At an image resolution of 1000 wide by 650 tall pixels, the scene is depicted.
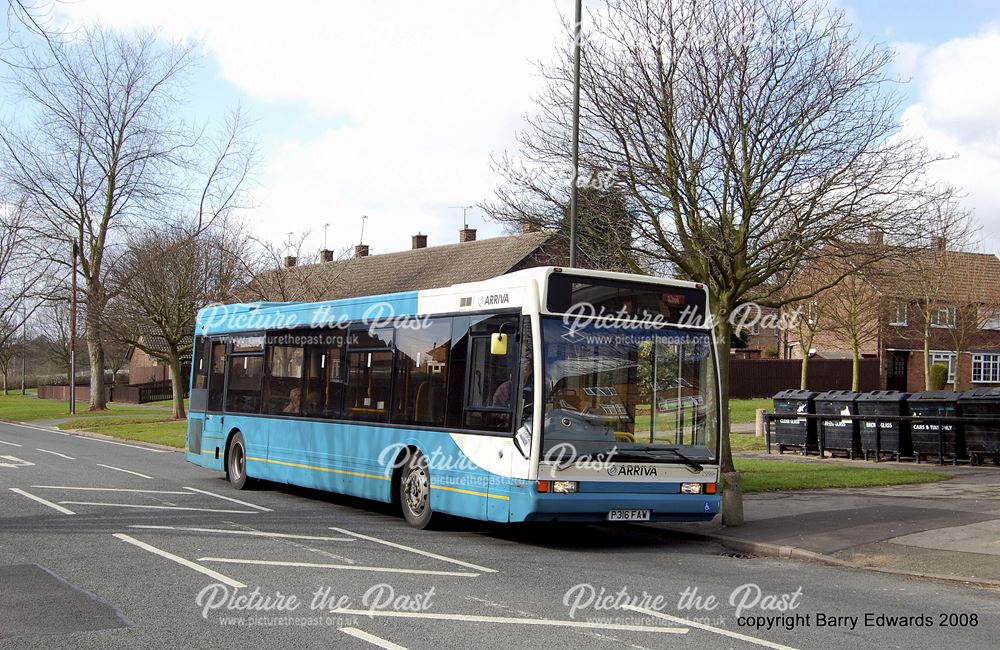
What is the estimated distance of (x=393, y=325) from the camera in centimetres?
1280

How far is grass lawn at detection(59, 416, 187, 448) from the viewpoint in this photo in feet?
94.0

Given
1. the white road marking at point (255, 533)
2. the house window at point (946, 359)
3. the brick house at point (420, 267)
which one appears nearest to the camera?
the white road marking at point (255, 533)

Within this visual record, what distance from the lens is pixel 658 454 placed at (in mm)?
10570

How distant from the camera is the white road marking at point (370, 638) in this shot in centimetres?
621

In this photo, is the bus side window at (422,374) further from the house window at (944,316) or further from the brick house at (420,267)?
the house window at (944,316)

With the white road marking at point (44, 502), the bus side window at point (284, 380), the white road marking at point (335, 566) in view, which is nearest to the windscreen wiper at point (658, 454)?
the white road marking at point (335, 566)

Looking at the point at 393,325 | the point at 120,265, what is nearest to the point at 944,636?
the point at 393,325

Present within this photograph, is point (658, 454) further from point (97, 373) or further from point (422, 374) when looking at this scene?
point (97, 373)

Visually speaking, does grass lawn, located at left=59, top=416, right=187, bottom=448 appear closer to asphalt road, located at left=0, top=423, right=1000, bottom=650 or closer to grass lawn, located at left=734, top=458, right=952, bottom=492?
grass lawn, located at left=734, top=458, right=952, bottom=492

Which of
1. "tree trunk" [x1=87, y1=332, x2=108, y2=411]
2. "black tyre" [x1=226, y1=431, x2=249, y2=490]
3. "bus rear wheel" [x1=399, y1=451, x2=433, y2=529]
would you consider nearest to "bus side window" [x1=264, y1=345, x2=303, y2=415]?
"black tyre" [x1=226, y1=431, x2=249, y2=490]

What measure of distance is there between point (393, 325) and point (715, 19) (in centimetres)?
708

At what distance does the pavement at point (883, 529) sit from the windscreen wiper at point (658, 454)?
1062 millimetres

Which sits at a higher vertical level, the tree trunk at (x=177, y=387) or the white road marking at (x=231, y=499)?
the tree trunk at (x=177, y=387)

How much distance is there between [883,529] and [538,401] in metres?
4.84
